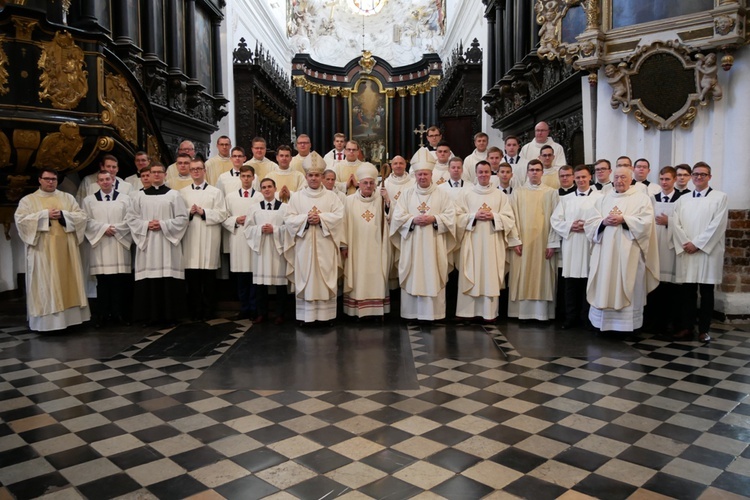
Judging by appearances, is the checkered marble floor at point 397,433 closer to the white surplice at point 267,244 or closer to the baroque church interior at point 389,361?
the baroque church interior at point 389,361

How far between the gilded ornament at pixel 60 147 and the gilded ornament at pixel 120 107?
415 mm

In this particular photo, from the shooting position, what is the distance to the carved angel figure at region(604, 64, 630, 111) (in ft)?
25.4

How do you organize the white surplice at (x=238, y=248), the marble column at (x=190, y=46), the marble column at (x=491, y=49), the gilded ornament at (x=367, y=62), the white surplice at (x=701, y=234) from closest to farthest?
the white surplice at (x=701, y=234) < the white surplice at (x=238, y=248) < the marble column at (x=190, y=46) < the marble column at (x=491, y=49) < the gilded ornament at (x=367, y=62)

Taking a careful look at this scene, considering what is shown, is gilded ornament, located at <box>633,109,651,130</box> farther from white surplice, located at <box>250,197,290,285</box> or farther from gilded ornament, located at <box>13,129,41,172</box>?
gilded ornament, located at <box>13,129,41,172</box>

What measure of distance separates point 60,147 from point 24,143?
38 cm

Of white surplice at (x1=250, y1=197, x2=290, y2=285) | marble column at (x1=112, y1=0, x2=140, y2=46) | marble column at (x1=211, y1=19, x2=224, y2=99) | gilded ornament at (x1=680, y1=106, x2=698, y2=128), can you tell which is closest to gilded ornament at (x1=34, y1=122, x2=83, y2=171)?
white surplice at (x1=250, y1=197, x2=290, y2=285)

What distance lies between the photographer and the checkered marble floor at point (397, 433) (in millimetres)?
3309

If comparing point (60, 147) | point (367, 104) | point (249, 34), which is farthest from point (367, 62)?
point (60, 147)

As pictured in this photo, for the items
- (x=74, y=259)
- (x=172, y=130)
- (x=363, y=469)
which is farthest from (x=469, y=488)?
(x=172, y=130)

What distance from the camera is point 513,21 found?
1386 cm

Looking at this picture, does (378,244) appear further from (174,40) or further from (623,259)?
(174,40)

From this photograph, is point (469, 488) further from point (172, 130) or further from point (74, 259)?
point (172, 130)

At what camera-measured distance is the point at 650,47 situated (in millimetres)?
7453

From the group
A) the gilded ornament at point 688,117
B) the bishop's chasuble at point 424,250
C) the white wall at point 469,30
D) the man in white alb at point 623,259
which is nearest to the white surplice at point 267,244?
the bishop's chasuble at point 424,250
